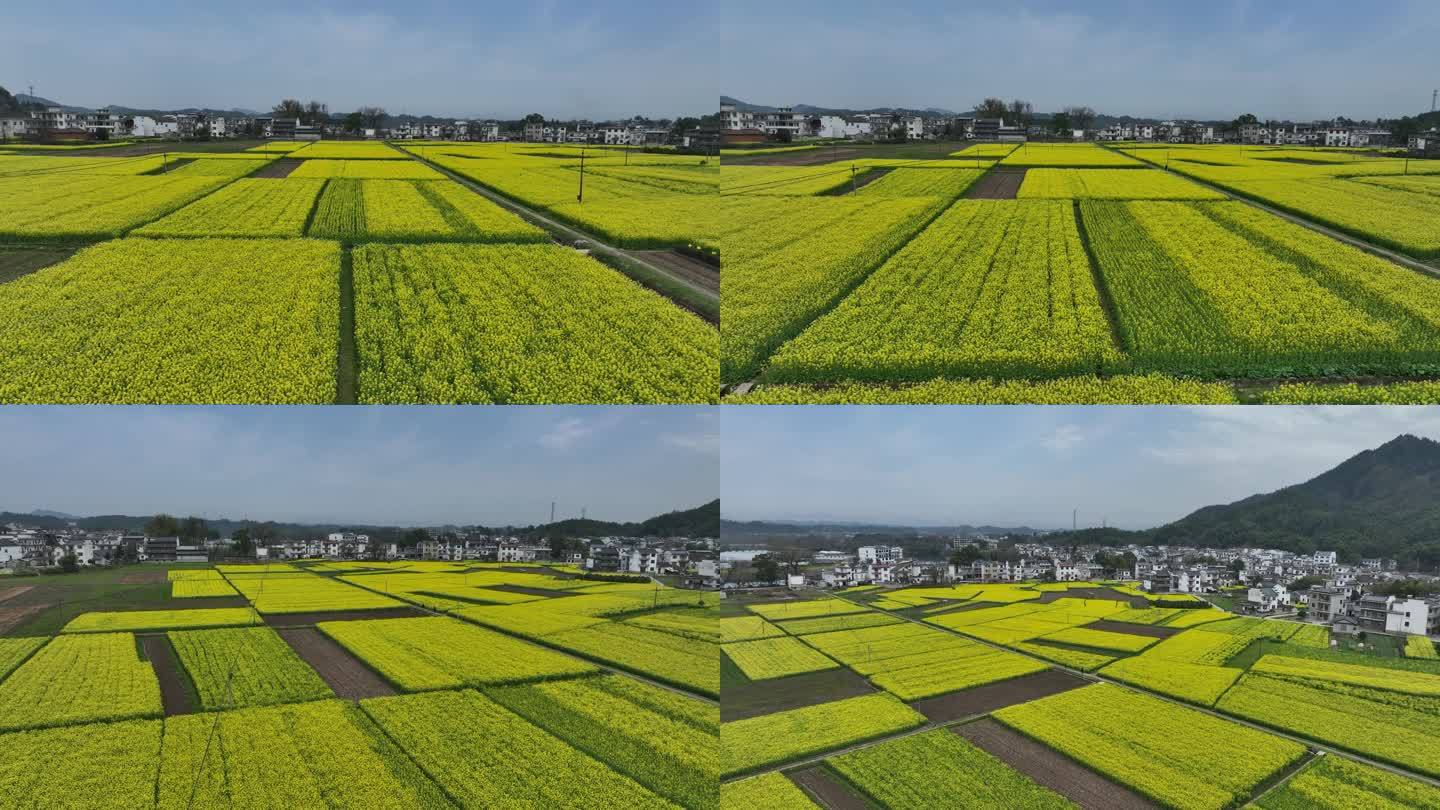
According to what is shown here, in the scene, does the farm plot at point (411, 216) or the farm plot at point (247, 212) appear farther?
the farm plot at point (411, 216)

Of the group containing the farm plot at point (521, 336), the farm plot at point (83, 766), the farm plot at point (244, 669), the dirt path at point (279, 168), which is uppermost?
the dirt path at point (279, 168)

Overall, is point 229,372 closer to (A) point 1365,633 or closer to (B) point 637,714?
(B) point 637,714

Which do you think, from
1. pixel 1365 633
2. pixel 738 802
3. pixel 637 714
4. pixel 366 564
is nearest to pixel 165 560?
pixel 366 564

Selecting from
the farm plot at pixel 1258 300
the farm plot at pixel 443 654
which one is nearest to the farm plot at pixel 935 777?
the farm plot at pixel 443 654

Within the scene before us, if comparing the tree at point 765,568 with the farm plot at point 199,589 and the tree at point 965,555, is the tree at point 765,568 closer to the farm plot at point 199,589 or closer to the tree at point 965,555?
the tree at point 965,555

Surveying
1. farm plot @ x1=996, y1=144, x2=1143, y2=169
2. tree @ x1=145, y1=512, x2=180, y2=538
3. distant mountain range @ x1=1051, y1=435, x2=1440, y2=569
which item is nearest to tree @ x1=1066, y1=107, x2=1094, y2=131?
farm plot @ x1=996, y1=144, x2=1143, y2=169

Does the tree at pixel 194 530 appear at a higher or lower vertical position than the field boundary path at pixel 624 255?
lower
